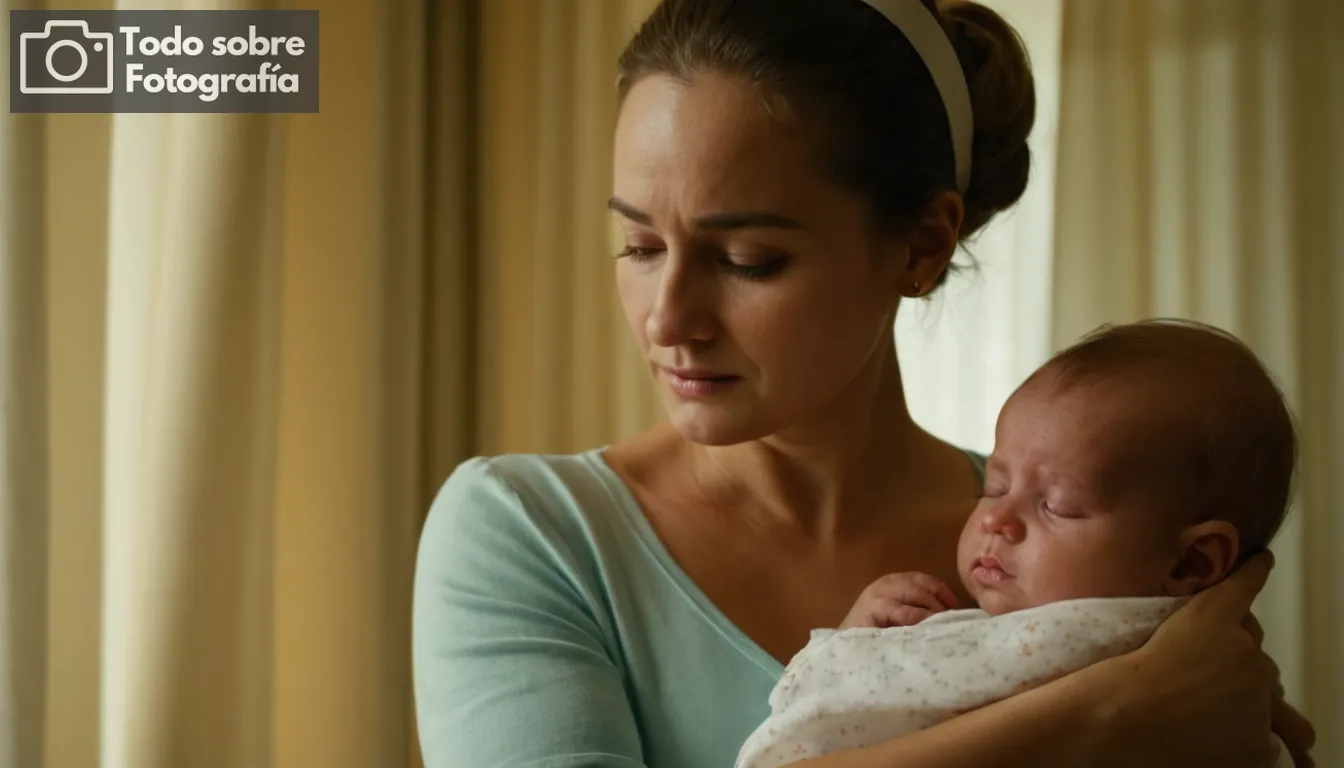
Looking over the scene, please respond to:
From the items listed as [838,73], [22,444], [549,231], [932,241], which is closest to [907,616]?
[932,241]

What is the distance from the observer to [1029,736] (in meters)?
1.03

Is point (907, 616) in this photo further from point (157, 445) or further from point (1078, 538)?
point (157, 445)

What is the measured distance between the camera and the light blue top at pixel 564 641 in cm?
117

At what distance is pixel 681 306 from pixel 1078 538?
0.43m

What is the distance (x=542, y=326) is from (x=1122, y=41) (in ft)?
5.22

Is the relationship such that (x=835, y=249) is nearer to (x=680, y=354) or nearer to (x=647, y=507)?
(x=680, y=354)

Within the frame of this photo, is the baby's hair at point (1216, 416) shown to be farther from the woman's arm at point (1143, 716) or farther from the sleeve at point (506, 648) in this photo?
the sleeve at point (506, 648)

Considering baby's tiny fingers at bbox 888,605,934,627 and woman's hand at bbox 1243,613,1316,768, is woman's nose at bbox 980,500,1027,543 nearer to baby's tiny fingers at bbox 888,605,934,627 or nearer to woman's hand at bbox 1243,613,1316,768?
baby's tiny fingers at bbox 888,605,934,627

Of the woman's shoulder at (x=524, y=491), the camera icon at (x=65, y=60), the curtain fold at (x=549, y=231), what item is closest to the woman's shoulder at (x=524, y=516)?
the woman's shoulder at (x=524, y=491)

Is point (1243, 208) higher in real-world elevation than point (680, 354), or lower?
higher

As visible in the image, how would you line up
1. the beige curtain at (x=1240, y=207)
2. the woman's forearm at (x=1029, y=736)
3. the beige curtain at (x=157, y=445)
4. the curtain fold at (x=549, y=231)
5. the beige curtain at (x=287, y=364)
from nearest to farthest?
the woman's forearm at (x=1029, y=736), the beige curtain at (x=157, y=445), the beige curtain at (x=287, y=364), the curtain fold at (x=549, y=231), the beige curtain at (x=1240, y=207)

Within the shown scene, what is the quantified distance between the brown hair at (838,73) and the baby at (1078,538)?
0.28 metres

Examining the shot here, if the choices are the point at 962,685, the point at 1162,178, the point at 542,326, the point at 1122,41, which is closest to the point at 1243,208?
the point at 1162,178

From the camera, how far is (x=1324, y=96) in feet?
10.3
